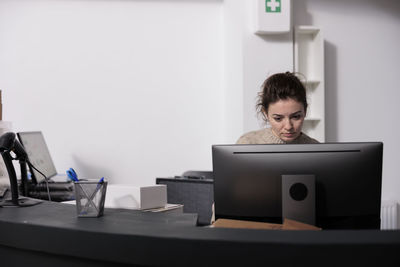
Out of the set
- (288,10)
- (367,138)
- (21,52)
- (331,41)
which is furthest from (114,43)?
(367,138)

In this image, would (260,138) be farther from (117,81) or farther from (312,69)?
(117,81)

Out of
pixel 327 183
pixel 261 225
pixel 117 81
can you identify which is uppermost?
pixel 117 81

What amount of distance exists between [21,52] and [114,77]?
903 mm

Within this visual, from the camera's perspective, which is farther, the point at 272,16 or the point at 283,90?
the point at 272,16

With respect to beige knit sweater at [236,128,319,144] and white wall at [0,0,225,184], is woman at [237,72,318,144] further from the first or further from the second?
white wall at [0,0,225,184]

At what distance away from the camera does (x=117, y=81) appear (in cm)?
417

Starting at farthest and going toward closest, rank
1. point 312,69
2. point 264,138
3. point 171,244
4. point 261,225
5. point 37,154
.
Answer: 1. point 312,69
2. point 37,154
3. point 264,138
4. point 261,225
5. point 171,244

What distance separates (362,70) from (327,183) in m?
3.31

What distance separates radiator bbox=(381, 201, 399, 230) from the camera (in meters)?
4.17

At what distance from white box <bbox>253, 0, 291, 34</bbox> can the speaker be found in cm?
262

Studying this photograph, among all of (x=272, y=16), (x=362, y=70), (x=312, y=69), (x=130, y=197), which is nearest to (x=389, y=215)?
(x=362, y=70)

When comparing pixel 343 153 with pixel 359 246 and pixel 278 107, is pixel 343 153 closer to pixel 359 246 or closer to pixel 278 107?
pixel 359 246

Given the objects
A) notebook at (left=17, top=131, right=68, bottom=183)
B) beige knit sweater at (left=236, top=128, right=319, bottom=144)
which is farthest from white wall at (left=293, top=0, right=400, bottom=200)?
notebook at (left=17, top=131, right=68, bottom=183)

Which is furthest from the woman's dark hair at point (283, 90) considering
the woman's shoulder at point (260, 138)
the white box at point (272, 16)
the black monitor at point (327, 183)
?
the white box at point (272, 16)
